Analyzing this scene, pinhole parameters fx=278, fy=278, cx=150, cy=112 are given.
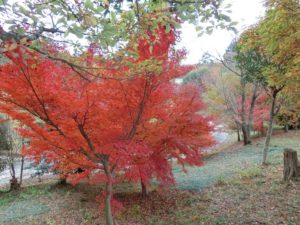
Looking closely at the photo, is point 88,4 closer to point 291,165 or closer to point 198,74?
point 291,165

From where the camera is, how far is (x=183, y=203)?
288 inches

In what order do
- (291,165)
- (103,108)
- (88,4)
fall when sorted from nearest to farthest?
(88,4), (103,108), (291,165)

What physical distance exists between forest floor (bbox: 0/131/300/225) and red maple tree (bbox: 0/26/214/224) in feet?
4.19

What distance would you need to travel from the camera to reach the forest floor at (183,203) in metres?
5.91

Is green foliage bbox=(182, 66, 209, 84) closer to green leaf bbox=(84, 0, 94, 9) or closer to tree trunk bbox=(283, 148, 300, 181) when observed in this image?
tree trunk bbox=(283, 148, 300, 181)

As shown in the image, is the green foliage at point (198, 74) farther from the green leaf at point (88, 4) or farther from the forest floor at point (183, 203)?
the green leaf at point (88, 4)

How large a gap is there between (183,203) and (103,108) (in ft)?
12.8

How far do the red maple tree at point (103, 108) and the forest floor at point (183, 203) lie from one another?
128 centimetres

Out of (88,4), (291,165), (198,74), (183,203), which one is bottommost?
(183,203)

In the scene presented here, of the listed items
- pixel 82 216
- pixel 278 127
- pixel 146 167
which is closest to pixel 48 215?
pixel 82 216

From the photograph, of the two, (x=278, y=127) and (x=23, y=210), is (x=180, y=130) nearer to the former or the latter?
(x=23, y=210)

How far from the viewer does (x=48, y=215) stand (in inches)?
290

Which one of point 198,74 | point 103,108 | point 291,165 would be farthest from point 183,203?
point 198,74

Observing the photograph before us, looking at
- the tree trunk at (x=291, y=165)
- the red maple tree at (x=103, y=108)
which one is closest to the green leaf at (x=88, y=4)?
the red maple tree at (x=103, y=108)
